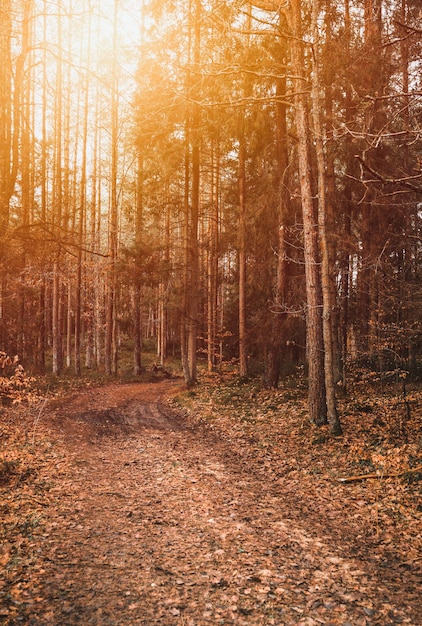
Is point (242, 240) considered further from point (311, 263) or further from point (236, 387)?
point (311, 263)

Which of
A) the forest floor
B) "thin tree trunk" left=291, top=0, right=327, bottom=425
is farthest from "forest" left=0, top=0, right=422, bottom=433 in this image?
the forest floor

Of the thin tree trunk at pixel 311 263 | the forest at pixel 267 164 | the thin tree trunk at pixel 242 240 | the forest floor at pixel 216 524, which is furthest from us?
the thin tree trunk at pixel 242 240

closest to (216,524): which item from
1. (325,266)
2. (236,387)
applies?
(325,266)

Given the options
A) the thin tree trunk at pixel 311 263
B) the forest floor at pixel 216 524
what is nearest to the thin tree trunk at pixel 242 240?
the thin tree trunk at pixel 311 263

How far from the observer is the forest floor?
4258 mm

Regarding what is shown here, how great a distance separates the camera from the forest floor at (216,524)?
14.0 ft

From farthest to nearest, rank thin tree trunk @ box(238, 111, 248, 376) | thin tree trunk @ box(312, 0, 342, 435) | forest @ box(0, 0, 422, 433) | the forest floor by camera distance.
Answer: thin tree trunk @ box(238, 111, 248, 376)
forest @ box(0, 0, 422, 433)
thin tree trunk @ box(312, 0, 342, 435)
the forest floor

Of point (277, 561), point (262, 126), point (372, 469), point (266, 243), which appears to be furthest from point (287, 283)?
point (277, 561)

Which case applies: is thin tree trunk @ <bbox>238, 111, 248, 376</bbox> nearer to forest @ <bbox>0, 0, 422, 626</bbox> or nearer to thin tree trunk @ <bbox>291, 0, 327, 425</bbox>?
forest @ <bbox>0, 0, 422, 626</bbox>

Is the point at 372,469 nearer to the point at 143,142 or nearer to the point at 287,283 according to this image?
the point at 287,283

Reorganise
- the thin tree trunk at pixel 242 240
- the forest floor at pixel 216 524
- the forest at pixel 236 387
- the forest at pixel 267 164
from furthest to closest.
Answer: the thin tree trunk at pixel 242 240, the forest at pixel 267 164, the forest at pixel 236 387, the forest floor at pixel 216 524

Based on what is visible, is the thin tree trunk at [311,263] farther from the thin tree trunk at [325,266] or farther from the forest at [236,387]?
the thin tree trunk at [325,266]

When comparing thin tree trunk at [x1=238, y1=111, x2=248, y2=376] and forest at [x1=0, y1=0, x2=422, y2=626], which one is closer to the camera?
forest at [x1=0, y1=0, x2=422, y2=626]

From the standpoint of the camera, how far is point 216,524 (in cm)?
608
